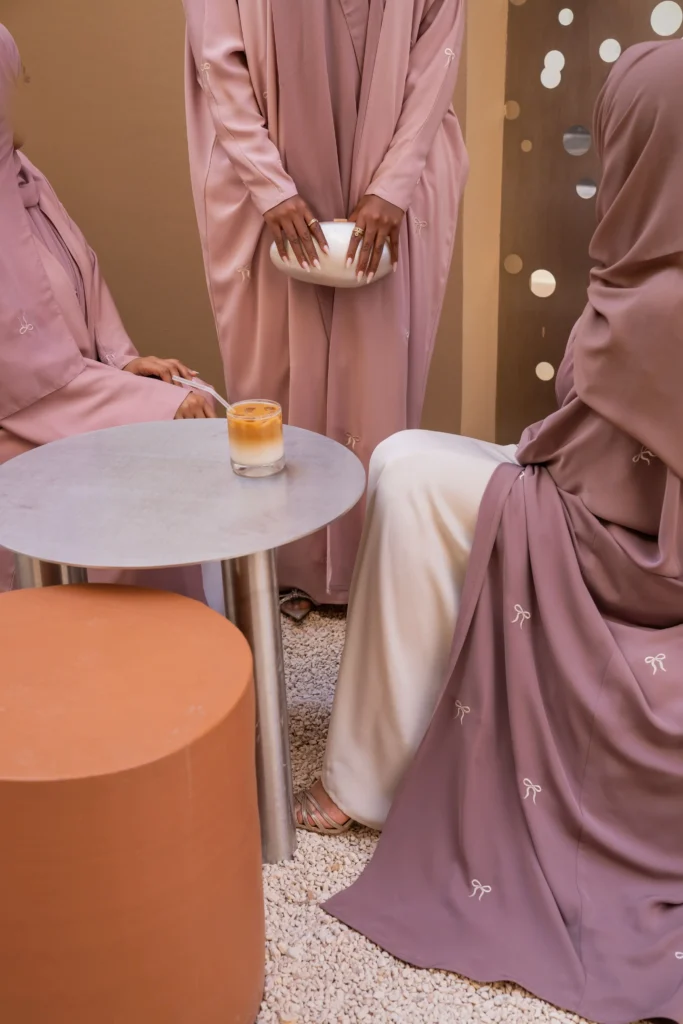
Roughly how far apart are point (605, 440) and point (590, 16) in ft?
4.29

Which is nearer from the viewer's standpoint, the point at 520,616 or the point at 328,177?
the point at 520,616

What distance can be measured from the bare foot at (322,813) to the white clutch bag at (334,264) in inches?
36.2

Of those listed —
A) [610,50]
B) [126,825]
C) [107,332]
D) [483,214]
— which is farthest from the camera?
[483,214]

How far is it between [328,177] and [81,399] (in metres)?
0.65

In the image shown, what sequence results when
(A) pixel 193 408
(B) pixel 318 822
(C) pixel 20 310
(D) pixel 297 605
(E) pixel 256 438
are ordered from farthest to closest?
(D) pixel 297 605 → (A) pixel 193 408 → (C) pixel 20 310 → (B) pixel 318 822 → (E) pixel 256 438

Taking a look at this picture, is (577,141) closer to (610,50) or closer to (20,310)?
(610,50)

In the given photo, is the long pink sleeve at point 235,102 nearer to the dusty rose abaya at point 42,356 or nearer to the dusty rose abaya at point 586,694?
the dusty rose abaya at point 42,356

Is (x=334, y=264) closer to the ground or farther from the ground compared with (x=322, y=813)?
farther from the ground

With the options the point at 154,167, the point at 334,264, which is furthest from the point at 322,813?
the point at 154,167

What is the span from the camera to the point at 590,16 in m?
2.22

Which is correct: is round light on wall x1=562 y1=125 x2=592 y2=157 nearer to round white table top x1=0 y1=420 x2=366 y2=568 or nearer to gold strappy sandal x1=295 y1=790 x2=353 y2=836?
round white table top x1=0 y1=420 x2=366 y2=568

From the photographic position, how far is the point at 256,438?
1463mm

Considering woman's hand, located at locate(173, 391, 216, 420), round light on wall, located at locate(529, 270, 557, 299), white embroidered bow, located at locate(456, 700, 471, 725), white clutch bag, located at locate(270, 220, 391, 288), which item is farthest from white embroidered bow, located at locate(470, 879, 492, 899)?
round light on wall, located at locate(529, 270, 557, 299)

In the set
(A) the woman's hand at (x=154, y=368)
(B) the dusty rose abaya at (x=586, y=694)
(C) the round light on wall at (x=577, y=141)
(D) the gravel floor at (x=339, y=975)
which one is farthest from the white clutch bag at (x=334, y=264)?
(D) the gravel floor at (x=339, y=975)
